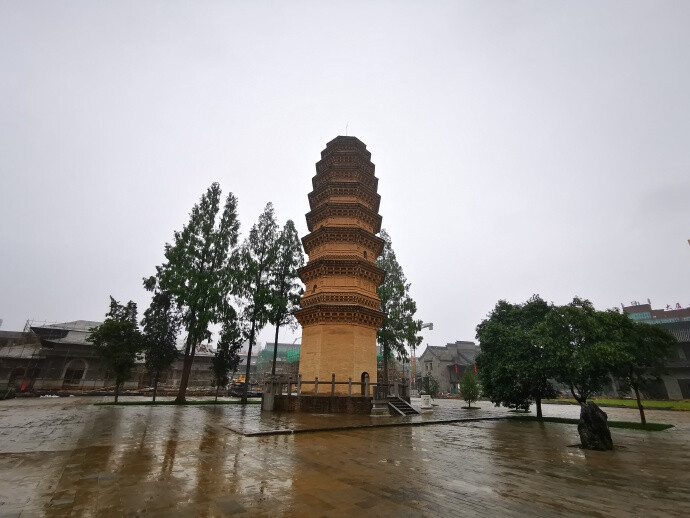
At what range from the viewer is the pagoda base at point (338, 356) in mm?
19109

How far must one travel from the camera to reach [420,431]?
502 inches

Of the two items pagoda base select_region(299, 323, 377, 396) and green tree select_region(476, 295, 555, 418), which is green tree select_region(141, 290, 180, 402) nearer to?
pagoda base select_region(299, 323, 377, 396)

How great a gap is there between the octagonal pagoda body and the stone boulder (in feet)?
37.5

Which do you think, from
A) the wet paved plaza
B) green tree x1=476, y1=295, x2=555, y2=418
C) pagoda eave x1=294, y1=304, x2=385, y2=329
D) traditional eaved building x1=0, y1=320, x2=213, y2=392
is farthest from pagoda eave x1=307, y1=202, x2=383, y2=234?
traditional eaved building x1=0, y1=320, x2=213, y2=392

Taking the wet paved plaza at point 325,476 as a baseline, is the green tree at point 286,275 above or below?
above

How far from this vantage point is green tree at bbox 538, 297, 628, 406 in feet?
48.5

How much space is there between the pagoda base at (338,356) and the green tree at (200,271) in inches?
346

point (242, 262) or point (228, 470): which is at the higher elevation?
point (242, 262)

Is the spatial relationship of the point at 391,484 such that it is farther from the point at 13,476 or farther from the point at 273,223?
the point at 273,223

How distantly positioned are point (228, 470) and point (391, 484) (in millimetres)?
3001

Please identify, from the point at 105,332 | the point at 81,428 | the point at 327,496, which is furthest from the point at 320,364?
the point at 105,332

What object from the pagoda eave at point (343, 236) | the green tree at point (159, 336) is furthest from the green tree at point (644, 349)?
the green tree at point (159, 336)

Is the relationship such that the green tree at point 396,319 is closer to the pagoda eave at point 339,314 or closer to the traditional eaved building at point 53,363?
the pagoda eave at point 339,314

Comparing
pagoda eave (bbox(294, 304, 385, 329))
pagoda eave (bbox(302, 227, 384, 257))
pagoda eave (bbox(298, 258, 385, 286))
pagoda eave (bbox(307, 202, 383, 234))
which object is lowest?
pagoda eave (bbox(294, 304, 385, 329))
